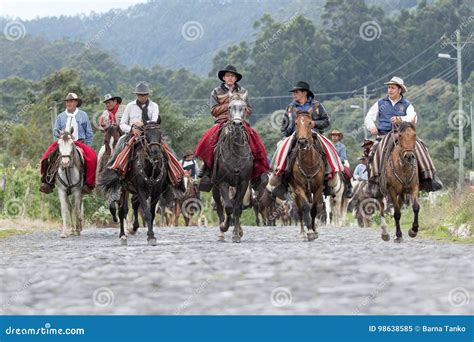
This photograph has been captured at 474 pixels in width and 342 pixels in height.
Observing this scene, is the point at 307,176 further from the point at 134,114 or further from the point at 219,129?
the point at 134,114

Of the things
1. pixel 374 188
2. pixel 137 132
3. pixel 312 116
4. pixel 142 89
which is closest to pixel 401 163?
pixel 374 188

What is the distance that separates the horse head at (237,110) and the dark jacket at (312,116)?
1.08 m

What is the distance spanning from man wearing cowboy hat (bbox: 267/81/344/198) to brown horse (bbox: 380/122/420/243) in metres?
0.86

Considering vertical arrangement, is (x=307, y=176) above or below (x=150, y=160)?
below

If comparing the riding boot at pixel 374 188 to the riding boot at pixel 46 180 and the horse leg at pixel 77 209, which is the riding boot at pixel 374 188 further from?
the riding boot at pixel 46 180

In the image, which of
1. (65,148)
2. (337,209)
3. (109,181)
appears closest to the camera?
(109,181)

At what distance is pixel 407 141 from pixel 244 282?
25.3ft

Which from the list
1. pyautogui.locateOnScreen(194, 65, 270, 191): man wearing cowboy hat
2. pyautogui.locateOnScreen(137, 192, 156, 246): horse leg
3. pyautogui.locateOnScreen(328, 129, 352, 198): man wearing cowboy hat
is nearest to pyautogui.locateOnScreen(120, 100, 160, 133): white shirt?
pyautogui.locateOnScreen(194, 65, 270, 191): man wearing cowboy hat

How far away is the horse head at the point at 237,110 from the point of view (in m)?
16.7

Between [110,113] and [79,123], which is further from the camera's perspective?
[110,113]

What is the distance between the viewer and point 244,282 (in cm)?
990

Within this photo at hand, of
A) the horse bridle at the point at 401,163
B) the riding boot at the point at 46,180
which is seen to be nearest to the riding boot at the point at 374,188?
the horse bridle at the point at 401,163

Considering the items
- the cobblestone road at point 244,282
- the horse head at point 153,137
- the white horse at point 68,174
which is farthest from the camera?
the white horse at point 68,174

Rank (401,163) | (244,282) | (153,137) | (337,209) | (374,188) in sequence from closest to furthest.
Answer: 1. (244,282)
2. (153,137)
3. (401,163)
4. (374,188)
5. (337,209)
